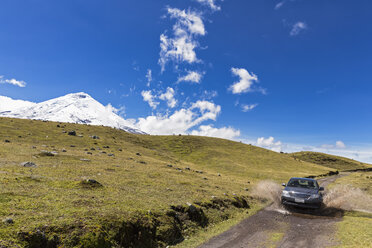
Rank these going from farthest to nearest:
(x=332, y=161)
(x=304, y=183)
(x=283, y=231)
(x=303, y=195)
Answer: (x=332, y=161) < (x=304, y=183) < (x=303, y=195) < (x=283, y=231)

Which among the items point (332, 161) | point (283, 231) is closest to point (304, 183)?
point (283, 231)

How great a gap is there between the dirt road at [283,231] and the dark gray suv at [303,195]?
0.81 m

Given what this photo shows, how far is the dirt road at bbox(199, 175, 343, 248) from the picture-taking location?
414 inches

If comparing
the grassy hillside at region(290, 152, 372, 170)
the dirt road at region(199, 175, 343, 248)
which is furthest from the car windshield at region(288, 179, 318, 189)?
the grassy hillside at region(290, 152, 372, 170)

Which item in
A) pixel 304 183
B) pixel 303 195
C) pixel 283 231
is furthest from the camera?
pixel 304 183

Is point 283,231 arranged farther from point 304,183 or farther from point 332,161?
point 332,161

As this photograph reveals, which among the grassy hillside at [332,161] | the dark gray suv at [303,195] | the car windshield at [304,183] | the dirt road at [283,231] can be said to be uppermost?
the grassy hillside at [332,161]

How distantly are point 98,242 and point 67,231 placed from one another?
1302 mm

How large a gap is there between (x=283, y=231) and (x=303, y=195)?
6.25m

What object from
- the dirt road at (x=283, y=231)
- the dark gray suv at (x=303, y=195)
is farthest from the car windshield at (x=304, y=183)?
the dirt road at (x=283, y=231)

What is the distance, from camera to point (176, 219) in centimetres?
1263

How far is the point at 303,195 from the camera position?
17312 mm

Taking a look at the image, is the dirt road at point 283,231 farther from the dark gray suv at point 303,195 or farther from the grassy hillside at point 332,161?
the grassy hillside at point 332,161

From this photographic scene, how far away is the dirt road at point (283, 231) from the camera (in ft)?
34.5
